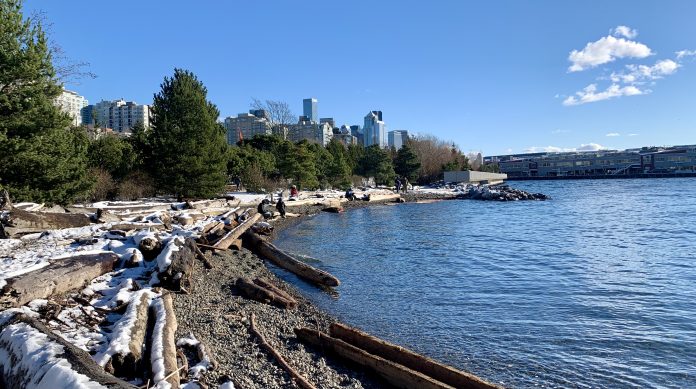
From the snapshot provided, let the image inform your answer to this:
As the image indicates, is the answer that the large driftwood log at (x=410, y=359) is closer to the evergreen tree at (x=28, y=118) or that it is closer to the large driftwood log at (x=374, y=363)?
the large driftwood log at (x=374, y=363)

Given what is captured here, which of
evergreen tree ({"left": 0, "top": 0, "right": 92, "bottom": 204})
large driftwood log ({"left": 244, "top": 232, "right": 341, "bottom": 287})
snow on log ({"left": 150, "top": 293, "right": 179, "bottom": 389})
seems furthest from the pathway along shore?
evergreen tree ({"left": 0, "top": 0, "right": 92, "bottom": 204})

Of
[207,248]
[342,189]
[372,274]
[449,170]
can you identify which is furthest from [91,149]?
[449,170]

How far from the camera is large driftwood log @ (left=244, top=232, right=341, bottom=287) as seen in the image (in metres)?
13.4

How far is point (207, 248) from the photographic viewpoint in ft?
50.2

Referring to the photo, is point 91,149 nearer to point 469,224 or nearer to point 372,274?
point 372,274

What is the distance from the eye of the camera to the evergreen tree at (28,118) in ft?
56.1

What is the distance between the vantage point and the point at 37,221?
531 inches

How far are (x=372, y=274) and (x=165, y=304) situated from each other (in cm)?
837

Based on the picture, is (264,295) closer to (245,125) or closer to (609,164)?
(245,125)

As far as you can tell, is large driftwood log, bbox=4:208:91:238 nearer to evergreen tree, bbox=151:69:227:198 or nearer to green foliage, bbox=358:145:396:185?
evergreen tree, bbox=151:69:227:198

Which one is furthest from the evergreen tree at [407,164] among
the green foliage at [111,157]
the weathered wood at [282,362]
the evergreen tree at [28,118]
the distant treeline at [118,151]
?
the weathered wood at [282,362]

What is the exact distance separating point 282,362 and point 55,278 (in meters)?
4.39

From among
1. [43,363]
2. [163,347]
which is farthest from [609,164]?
[43,363]

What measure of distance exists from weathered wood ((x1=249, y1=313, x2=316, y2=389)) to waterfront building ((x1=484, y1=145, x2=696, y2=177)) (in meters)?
173
